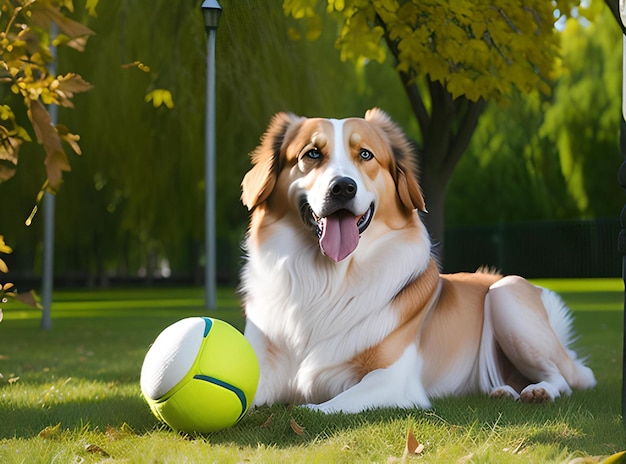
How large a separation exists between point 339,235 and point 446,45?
141cm

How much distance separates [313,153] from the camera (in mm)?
3654

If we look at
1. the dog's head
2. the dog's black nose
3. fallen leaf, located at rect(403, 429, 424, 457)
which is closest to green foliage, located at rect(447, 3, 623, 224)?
the dog's head

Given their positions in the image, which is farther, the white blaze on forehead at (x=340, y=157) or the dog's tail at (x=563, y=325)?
the dog's tail at (x=563, y=325)

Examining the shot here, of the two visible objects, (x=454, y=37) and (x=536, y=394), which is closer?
(x=536, y=394)

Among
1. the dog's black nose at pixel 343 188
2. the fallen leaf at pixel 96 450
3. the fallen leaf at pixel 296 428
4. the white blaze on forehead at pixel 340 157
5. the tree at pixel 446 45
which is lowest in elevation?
the fallen leaf at pixel 96 450

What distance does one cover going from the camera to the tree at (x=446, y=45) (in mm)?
4230

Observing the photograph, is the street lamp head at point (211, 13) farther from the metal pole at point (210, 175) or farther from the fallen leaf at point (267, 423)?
the fallen leaf at point (267, 423)

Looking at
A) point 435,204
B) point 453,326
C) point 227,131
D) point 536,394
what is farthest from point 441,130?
point 536,394

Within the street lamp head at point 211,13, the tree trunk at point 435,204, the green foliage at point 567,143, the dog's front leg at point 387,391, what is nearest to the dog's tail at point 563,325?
the tree trunk at point 435,204

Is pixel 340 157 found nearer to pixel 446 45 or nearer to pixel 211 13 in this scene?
pixel 211 13

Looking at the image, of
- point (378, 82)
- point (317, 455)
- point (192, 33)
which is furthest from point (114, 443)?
point (378, 82)

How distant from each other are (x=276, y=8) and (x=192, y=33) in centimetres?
48

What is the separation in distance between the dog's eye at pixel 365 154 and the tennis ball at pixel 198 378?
1044 mm

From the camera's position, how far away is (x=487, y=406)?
377 centimetres
